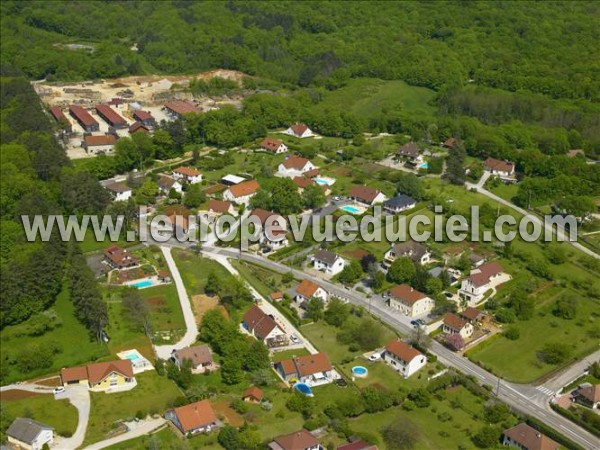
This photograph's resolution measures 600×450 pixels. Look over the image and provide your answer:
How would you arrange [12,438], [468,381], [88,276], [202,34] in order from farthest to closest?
[202,34], [88,276], [468,381], [12,438]

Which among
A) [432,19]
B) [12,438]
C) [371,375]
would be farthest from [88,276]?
[432,19]

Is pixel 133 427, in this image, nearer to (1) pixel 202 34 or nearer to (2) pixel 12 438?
(2) pixel 12 438

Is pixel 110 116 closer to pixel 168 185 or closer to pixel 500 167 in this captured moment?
pixel 168 185

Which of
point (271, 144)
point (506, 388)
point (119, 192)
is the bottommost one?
point (506, 388)

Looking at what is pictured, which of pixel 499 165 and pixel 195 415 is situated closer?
pixel 195 415

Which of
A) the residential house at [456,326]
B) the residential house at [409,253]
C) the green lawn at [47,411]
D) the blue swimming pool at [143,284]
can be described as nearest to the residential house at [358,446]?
the residential house at [456,326]

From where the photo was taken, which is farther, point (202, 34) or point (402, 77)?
point (202, 34)

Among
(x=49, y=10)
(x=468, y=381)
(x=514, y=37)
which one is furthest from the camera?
(x=49, y=10)

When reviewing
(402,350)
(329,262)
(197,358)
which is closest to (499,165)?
(329,262)
